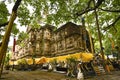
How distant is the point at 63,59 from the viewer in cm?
2181

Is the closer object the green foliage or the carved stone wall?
the green foliage

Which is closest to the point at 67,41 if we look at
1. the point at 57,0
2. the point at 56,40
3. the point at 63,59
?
the point at 56,40

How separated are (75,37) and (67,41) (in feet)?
9.19

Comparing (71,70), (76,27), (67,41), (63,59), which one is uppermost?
(76,27)

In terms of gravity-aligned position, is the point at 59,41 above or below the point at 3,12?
below

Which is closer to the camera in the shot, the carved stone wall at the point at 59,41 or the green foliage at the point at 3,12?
the green foliage at the point at 3,12

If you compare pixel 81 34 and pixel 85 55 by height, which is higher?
pixel 81 34

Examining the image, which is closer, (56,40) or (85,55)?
(85,55)

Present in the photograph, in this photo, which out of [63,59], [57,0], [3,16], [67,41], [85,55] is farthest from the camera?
[67,41]

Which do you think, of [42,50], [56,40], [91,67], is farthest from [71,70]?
[42,50]

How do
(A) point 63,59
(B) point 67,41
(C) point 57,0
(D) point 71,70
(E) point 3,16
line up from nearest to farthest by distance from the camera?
(C) point 57,0 < (D) point 71,70 < (E) point 3,16 < (A) point 63,59 < (B) point 67,41

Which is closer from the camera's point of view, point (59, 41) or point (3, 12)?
point (3, 12)

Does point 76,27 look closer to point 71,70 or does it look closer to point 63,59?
point 63,59

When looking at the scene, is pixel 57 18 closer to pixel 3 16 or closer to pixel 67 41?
pixel 3 16
